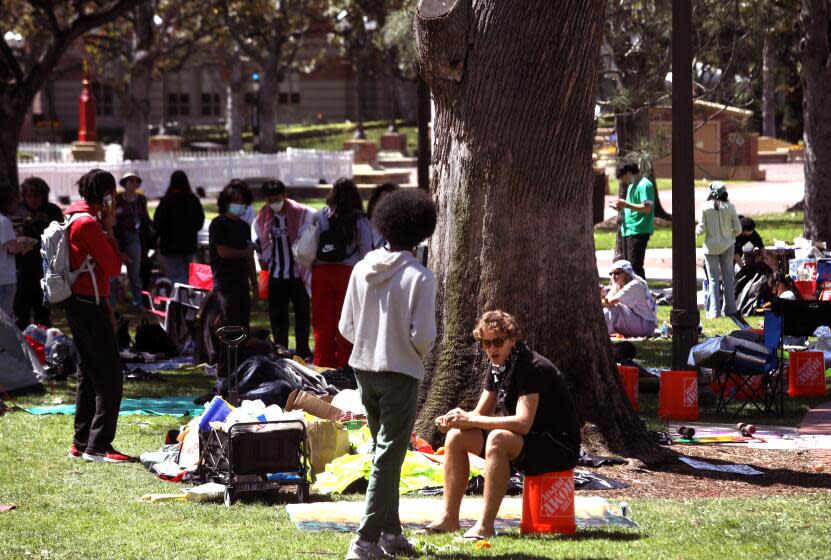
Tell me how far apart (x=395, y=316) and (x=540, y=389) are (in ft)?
2.96

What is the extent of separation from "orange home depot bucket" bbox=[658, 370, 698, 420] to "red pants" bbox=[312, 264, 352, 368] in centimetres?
296

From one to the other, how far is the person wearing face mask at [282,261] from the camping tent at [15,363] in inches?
88.0

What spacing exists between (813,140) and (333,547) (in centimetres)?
1859

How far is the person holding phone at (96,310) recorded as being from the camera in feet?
29.0

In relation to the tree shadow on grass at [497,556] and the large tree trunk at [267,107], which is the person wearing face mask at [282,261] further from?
the large tree trunk at [267,107]

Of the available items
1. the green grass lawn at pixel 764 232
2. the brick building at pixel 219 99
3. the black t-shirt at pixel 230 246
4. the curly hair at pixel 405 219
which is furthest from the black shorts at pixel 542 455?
the brick building at pixel 219 99

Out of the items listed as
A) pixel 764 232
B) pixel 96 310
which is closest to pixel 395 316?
pixel 96 310

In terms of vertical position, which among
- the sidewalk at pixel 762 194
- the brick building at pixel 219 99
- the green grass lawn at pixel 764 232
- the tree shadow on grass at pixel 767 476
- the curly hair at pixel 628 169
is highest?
the brick building at pixel 219 99

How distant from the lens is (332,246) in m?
12.4

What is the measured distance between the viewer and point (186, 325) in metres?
14.3

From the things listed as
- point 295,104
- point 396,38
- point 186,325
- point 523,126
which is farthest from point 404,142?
point 523,126

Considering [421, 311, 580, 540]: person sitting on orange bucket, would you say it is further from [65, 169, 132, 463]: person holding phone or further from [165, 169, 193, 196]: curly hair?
[165, 169, 193, 196]: curly hair

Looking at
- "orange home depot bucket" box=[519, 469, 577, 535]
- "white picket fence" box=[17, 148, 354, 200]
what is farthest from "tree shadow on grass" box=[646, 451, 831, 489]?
"white picket fence" box=[17, 148, 354, 200]

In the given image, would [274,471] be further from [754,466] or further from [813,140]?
[813,140]
